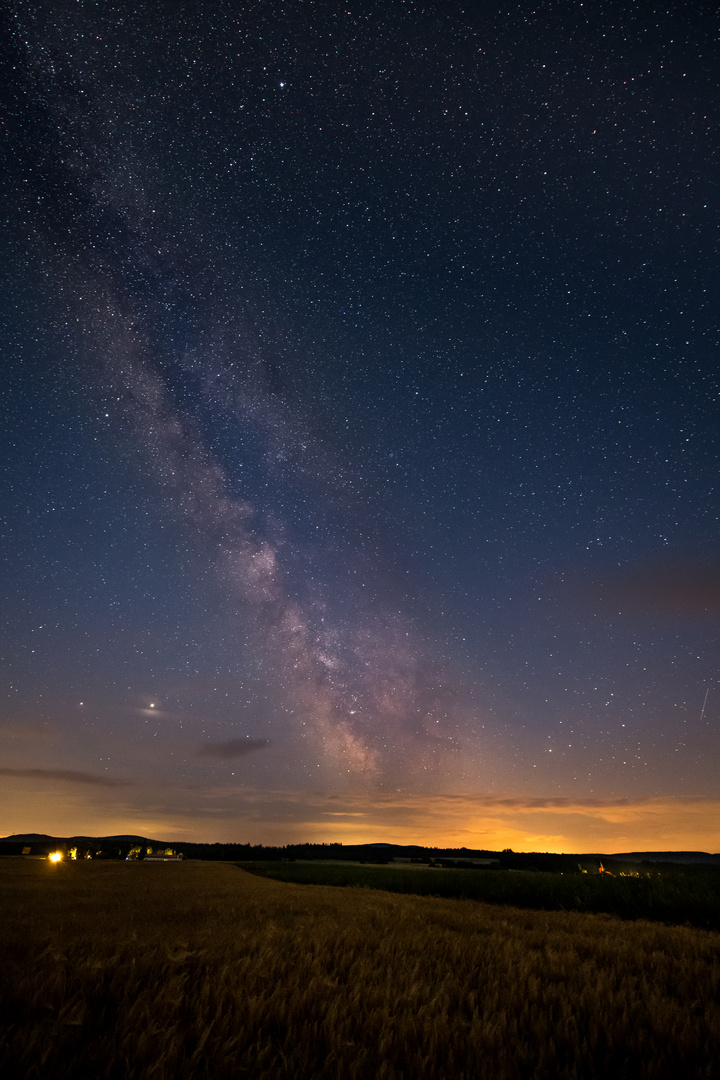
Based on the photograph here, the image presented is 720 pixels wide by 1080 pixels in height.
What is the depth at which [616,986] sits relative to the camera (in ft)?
16.9

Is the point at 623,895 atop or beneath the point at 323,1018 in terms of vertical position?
beneath

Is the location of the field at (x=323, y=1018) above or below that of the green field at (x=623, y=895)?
above

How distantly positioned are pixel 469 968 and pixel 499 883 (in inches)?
1140

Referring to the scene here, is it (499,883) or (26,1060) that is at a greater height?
(26,1060)

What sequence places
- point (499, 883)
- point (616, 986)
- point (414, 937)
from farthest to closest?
point (499, 883) < point (414, 937) < point (616, 986)

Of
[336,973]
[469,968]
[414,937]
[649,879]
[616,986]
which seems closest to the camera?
[336,973]

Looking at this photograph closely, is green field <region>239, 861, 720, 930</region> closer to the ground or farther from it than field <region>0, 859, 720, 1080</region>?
closer to the ground

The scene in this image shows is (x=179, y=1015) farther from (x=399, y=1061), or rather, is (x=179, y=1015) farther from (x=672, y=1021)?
(x=672, y=1021)

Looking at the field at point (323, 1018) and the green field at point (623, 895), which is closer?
the field at point (323, 1018)

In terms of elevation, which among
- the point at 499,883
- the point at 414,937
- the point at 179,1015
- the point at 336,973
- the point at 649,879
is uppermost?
the point at 179,1015

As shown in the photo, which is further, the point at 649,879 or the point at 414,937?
the point at 649,879

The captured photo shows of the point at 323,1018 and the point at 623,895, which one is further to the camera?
the point at 623,895

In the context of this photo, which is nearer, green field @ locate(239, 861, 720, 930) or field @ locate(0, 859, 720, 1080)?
field @ locate(0, 859, 720, 1080)

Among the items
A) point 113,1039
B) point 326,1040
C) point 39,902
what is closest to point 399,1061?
point 326,1040
